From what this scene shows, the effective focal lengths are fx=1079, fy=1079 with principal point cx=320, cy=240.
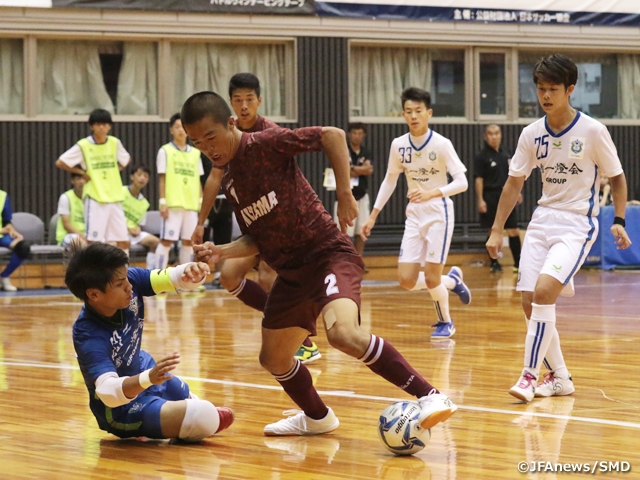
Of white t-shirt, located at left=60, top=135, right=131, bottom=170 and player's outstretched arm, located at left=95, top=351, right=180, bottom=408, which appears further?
white t-shirt, located at left=60, top=135, right=131, bottom=170

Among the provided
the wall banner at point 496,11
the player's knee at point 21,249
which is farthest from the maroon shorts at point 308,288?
the wall banner at point 496,11

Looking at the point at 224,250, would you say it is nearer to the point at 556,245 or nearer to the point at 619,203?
the point at 556,245

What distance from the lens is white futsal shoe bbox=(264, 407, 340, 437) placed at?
4.55 metres

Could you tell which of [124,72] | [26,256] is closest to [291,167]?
[26,256]

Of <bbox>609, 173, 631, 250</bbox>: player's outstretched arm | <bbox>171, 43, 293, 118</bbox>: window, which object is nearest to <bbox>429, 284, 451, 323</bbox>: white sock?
<bbox>609, 173, 631, 250</bbox>: player's outstretched arm

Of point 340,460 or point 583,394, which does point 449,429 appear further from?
point 583,394

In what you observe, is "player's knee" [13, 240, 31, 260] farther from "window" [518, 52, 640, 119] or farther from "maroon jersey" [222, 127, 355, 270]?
"window" [518, 52, 640, 119]

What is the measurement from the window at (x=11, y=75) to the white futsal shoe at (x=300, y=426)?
12181mm

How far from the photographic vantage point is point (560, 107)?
5.47m

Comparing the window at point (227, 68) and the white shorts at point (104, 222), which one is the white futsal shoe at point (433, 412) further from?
the window at point (227, 68)

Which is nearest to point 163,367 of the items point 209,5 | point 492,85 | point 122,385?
point 122,385

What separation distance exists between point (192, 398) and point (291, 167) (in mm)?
1053

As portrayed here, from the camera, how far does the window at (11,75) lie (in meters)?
15.6

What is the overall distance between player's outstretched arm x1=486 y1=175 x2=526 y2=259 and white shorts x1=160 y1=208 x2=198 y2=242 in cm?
786
